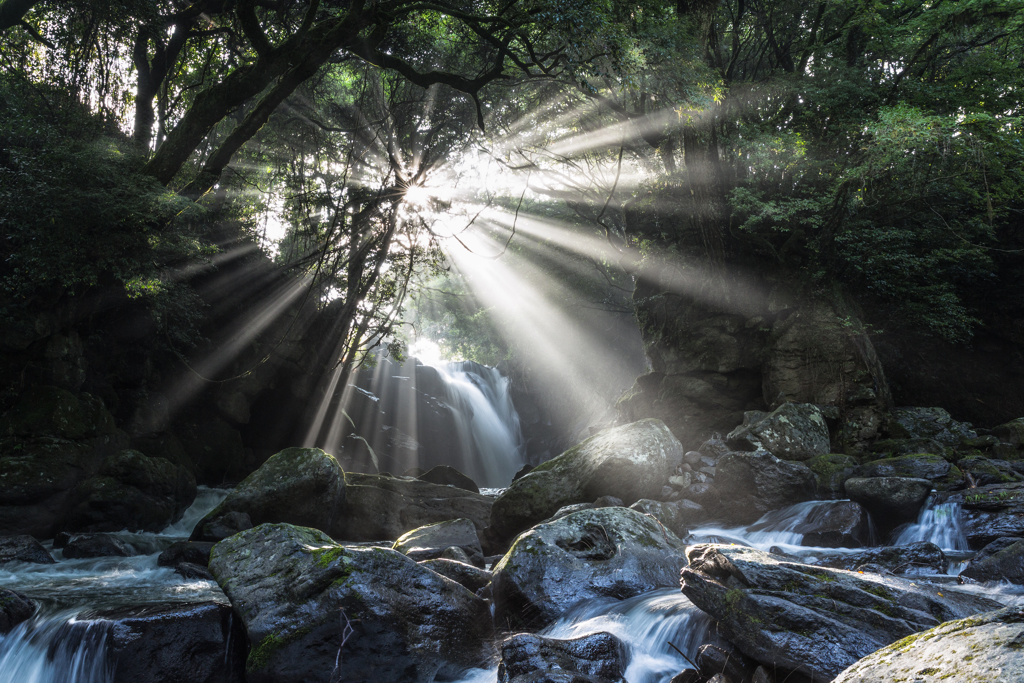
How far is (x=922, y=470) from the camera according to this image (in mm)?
7953

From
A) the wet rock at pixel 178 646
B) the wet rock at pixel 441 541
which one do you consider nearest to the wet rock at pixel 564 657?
the wet rock at pixel 178 646

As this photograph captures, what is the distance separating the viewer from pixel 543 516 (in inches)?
327

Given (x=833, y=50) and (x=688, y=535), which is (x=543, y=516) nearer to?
(x=688, y=535)

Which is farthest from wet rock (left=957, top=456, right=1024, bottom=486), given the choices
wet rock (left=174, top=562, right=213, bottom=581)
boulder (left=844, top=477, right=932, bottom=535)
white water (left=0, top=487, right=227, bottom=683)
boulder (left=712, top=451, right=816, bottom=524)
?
wet rock (left=174, top=562, right=213, bottom=581)

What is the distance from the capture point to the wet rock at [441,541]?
23.1 ft

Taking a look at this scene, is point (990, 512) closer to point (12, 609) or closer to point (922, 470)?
point (922, 470)

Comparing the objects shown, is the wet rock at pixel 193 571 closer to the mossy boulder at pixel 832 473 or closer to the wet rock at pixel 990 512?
the mossy boulder at pixel 832 473

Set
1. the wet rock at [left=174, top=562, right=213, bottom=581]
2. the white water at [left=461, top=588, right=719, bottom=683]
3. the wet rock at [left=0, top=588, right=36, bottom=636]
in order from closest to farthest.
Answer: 1. the white water at [left=461, top=588, right=719, bottom=683]
2. the wet rock at [left=0, top=588, right=36, bottom=636]
3. the wet rock at [left=174, top=562, right=213, bottom=581]

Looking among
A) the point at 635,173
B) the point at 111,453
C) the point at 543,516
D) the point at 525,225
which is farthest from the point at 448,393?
the point at 543,516

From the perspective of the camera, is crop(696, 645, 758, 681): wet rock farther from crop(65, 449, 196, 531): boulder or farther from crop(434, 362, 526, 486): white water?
crop(434, 362, 526, 486): white water

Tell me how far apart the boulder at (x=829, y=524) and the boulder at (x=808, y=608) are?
3.06 metres

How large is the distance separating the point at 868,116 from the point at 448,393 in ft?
67.3

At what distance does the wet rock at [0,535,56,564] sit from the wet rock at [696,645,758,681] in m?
8.52

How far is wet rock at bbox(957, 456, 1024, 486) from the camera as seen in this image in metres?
7.55
